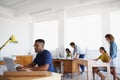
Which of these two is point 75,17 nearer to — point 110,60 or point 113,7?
point 113,7

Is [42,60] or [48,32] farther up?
[48,32]

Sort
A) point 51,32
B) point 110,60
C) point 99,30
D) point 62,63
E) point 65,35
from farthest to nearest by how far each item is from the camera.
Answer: point 51,32, point 65,35, point 99,30, point 62,63, point 110,60

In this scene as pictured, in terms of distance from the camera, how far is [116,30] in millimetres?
6148

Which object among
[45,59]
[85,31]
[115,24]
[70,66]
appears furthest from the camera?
[85,31]

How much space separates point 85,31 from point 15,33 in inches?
137

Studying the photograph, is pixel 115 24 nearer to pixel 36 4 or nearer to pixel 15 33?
pixel 36 4

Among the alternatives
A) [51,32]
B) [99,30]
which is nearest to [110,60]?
[99,30]

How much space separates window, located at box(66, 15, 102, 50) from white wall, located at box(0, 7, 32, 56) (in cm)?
246

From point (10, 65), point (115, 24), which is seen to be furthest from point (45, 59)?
point (115, 24)

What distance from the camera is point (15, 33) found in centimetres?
800

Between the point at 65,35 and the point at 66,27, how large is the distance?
1.22 feet

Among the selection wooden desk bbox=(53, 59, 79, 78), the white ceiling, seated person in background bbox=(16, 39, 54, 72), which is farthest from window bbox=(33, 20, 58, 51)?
seated person in background bbox=(16, 39, 54, 72)

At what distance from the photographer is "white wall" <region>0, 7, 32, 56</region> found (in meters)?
7.47

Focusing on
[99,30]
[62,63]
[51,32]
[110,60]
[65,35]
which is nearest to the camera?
[110,60]
